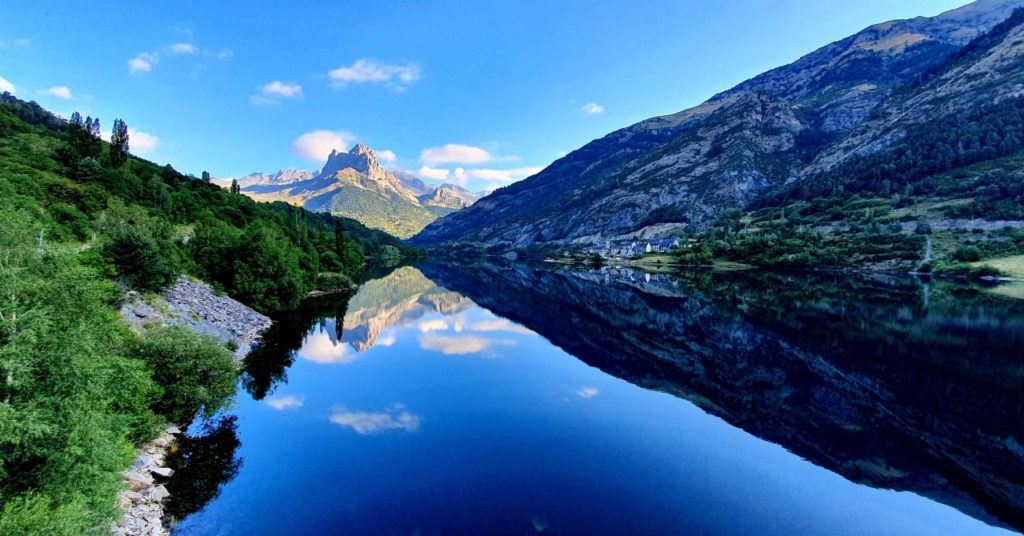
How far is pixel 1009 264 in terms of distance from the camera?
10144 centimetres

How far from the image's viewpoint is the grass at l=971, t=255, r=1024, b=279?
317ft

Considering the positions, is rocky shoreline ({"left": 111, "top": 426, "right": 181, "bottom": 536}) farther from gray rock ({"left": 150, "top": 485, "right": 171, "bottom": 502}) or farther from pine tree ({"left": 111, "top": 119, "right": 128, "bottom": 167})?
pine tree ({"left": 111, "top": 119, "right": 128, "bottom": 167})

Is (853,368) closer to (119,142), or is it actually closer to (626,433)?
(626,433)

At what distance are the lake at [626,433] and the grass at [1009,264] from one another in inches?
2177

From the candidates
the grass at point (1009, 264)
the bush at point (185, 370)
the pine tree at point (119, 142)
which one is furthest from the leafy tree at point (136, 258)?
the grass at point (1009, 264)

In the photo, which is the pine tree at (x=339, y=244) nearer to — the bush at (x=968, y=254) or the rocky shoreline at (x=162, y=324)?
the rocky shoreline at (x=162, y=324)

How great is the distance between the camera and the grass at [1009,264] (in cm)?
9650

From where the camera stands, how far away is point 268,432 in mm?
27750

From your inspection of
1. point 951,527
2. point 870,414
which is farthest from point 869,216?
point 951,527

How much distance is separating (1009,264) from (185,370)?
15228 cm

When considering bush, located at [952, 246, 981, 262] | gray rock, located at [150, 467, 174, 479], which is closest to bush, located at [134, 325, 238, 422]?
gray rock, located at [150, 467, 174, 479]

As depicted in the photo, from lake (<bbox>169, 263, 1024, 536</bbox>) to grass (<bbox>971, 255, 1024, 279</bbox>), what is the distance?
2177 inches

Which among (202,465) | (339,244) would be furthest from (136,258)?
(339,244)

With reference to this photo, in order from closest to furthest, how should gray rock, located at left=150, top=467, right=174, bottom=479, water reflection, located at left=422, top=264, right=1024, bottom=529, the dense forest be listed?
the dense forest < gray rock, located at left=150, top=467, right=174, bottom=479 < water reflection, located at left=422, top=264, right=1024, bottom=529
